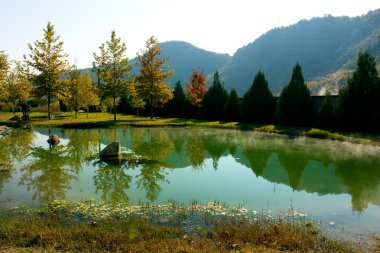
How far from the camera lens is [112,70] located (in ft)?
151

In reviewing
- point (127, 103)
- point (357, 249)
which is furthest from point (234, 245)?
point (127, 103)

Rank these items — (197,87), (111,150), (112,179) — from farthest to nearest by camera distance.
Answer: (197,87) → (111,150) → (112,179)

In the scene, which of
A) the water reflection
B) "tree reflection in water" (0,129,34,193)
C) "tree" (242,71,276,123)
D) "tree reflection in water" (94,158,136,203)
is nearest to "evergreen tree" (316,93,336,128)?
the water reflection

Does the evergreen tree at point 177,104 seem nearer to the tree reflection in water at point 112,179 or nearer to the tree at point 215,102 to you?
the tree at point 215,102

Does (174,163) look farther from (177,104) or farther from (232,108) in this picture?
(177,104)

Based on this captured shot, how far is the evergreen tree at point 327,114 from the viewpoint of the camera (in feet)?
107

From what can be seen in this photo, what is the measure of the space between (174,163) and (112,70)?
29932mm

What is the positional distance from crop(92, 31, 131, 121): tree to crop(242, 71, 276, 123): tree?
17227 mm

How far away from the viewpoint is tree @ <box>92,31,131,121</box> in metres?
45.4

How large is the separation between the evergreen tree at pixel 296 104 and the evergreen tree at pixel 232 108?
24.6 ft

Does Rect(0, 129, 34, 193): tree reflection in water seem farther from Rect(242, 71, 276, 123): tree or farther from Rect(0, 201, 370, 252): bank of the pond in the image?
Rect(242, 71, 276, 123): tree

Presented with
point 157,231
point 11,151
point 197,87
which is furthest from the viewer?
point 197,87

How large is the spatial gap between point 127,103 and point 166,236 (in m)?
56.4

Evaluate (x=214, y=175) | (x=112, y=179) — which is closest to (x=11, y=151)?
(x=112, y=179)
